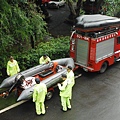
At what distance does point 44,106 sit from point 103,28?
4935mm

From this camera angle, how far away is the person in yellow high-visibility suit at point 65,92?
336 inches

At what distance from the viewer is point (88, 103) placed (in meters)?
9.71

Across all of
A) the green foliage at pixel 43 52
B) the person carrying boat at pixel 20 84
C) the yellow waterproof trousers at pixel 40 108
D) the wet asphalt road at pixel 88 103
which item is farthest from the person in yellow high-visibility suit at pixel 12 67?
the yellow waterproof trousers at pixel 40 108

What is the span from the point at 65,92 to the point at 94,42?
3.57 meters

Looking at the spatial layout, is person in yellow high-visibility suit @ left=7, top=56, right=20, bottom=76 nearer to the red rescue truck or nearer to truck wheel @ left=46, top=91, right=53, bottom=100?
truck wheel @ left=46, top=91, right=53, bottom=100

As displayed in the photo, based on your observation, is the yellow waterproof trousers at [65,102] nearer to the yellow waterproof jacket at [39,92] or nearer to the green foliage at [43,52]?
the yellow waterproof jacket at [39,92]

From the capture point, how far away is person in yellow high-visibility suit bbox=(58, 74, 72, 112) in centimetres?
855

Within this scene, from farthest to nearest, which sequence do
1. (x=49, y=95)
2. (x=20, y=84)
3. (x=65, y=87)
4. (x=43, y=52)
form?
1. (x=43, y=52)
2. (x=49, y=95)
3. (x=20, y=84)
4. (x=65, y=87)

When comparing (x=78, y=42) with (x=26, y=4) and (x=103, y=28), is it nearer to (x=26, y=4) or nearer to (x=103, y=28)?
(x=103, y=28)

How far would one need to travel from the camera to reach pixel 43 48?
13289 millimetres

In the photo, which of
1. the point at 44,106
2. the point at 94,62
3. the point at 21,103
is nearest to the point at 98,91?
the point at 94,62

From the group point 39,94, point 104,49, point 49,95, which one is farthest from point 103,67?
point 39,94

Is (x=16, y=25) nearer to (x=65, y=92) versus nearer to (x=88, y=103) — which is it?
(x=65, y=92)

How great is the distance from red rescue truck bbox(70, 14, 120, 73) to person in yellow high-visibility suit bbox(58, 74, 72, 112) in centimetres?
307
